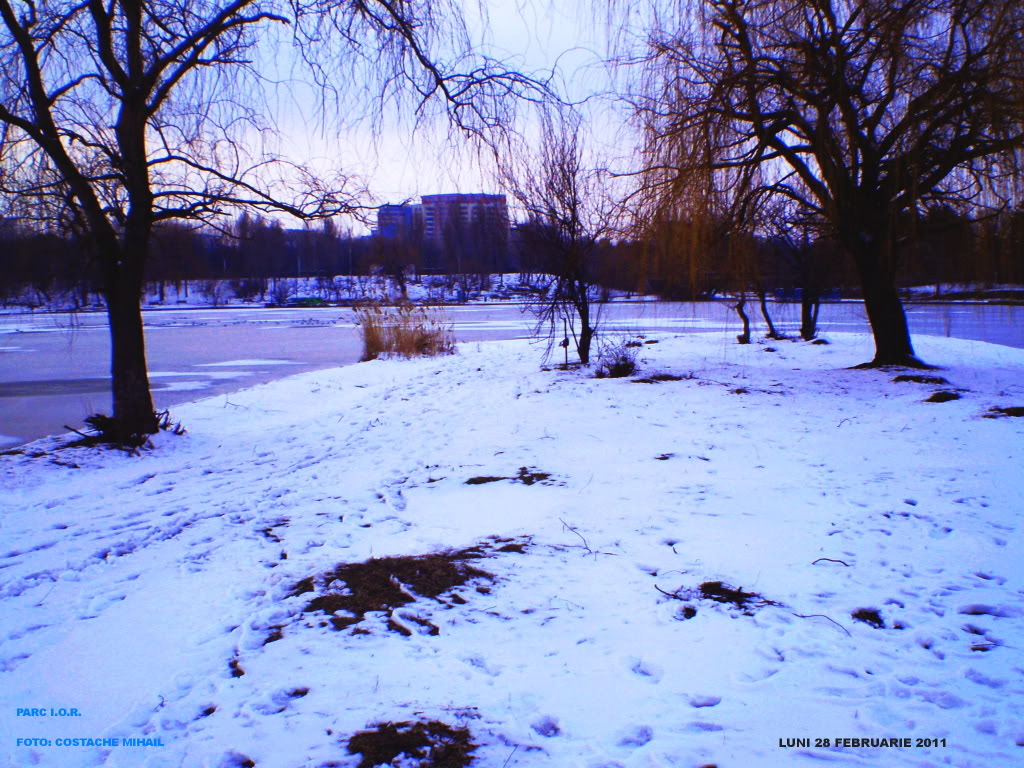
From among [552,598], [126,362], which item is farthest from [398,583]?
[126,362]

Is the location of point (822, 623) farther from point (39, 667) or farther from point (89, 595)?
point (89, 595)

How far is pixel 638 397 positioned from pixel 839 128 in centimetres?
420

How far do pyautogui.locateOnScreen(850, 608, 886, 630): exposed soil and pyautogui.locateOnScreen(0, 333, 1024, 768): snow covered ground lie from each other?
4 centimetres

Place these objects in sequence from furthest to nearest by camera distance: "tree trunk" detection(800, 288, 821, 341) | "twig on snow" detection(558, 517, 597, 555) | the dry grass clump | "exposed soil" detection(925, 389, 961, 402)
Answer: "tree trunk" detection(800, 288, 821, 341) → the dry grass clump → "exposed soil" detection(925, 389, 961, 402) → "twig on snow" detection(558, 517, 597, 555)

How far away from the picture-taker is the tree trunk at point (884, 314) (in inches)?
385

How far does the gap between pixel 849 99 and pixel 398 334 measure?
11.2 metres

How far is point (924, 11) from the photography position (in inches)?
299

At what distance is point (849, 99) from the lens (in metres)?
7.95

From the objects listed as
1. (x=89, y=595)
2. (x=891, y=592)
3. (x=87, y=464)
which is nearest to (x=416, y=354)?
(x=87, y=464)

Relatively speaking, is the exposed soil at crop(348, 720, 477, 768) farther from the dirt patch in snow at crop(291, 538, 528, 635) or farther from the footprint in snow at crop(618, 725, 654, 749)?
the dirt patch in snow at crop(291, 538, 528, 635)

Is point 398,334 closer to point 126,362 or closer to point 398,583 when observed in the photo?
point 126,362

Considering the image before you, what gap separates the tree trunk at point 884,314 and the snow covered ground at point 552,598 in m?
3.31

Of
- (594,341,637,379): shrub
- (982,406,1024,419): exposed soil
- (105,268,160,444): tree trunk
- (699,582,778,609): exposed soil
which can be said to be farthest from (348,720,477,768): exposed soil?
(594,341,637,379): shrub

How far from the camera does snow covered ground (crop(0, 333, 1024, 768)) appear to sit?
7.38ft
